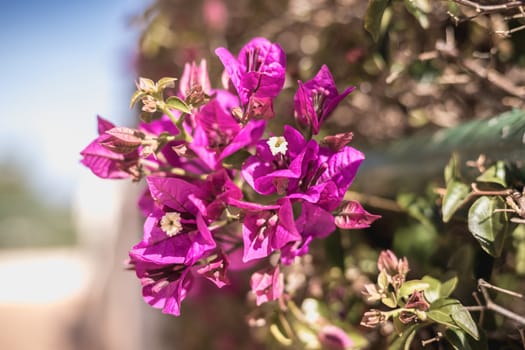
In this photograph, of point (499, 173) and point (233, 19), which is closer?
point (499, 173)

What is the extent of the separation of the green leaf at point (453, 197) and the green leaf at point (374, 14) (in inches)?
6.2

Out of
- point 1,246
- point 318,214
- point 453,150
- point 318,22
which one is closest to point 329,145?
point 318,214

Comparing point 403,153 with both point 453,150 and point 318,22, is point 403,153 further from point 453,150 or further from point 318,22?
point 318,22

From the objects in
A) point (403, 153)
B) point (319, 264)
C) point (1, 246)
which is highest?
point (403, 153)

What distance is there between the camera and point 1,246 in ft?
27.7

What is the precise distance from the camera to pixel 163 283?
0.42m

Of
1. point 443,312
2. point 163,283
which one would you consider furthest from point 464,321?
point 163,283

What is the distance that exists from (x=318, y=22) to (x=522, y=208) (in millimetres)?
633

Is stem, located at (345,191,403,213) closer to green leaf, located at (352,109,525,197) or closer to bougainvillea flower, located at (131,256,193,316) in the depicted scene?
green leaf, located at (352,109,525,197)

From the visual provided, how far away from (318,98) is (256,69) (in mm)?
56

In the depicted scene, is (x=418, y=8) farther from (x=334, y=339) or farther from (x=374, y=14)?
(x=334, y=339)

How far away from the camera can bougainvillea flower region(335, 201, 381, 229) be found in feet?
1.37

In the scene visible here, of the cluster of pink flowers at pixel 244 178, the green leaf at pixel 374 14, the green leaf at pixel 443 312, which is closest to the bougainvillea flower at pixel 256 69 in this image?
the cluster of pink flowers at pixel 244 178

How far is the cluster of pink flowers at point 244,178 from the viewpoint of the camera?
407mm
